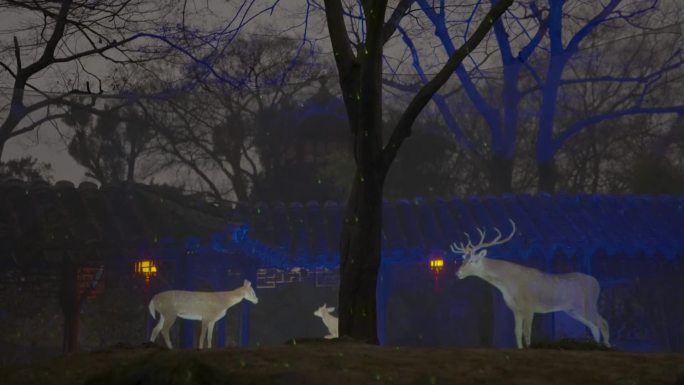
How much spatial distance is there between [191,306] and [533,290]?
4.08 m

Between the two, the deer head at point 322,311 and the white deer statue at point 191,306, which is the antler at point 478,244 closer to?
the deer head at point 322,311

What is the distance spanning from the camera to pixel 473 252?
9875 millimetres

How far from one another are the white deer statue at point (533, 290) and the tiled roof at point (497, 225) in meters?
0.34

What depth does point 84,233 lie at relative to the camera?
980 cm

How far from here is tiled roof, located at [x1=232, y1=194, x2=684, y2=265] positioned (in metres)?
9.79

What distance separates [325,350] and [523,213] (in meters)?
6.55

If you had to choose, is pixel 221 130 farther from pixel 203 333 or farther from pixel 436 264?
pixel 436 264

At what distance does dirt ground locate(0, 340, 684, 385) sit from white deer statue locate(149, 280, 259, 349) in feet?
17.7

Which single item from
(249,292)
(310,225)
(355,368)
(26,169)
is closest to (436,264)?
(310,225)

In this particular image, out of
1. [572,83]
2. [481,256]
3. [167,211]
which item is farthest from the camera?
[572,83]

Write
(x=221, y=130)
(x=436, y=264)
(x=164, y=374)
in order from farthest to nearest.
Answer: (x=221, y=130) < (x=436, y=264) < (x=164, y=374)

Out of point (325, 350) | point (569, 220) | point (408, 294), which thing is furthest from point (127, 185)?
point (325, 350)

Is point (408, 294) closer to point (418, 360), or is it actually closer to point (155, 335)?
point (155, 335)

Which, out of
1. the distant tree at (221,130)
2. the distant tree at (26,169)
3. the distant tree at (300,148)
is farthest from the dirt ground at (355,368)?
the distant tree at (300,148)
